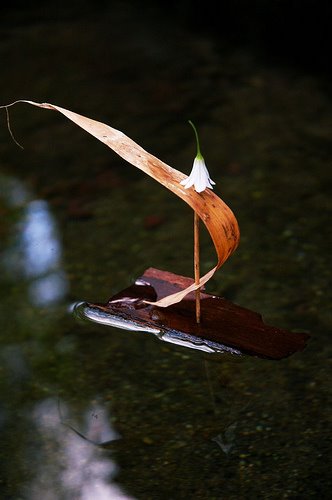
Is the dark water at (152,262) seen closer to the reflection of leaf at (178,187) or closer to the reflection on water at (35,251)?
the reflection on water at (35,251)

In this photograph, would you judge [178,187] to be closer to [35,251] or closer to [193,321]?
[193,321]

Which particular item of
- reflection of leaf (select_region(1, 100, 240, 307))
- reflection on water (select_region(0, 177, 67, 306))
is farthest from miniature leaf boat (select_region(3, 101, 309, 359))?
reflection on water (select_region(0, 177, 67, 306))

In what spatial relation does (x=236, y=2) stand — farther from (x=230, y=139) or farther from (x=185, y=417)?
(x=185, y=417)

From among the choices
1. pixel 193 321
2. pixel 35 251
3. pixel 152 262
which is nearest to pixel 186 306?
pixel 193 321

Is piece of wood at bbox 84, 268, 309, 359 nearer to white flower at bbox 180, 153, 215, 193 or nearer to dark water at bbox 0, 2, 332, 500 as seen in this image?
dark water at bbox 0, 2, 332, 500

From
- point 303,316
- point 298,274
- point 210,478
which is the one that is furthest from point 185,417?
point 298,274
